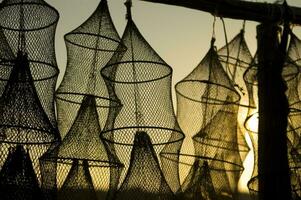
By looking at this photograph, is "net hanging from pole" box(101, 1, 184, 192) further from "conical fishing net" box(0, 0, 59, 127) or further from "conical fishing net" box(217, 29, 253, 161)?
"conical fishing net" box(217, 29, 253, 161)

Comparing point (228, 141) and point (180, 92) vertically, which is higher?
point (180, 92)

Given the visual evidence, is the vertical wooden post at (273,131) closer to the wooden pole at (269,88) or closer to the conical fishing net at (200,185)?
the wooden pole at (269,88)

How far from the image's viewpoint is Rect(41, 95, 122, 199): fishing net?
2893 millimetres

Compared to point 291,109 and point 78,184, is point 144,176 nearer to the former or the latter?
point 78,184

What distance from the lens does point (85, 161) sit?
2885mm

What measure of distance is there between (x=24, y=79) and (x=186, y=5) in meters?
0.93

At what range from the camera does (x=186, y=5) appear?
9.75ft

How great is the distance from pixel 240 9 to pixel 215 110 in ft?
2.31

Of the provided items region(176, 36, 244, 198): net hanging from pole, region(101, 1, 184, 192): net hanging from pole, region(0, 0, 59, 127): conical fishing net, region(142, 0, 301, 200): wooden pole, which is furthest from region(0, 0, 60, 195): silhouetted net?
region(176, 36, 244, 198): net hanging from pole

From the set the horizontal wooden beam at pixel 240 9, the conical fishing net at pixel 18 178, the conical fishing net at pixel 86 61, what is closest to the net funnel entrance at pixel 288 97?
the horizontal wooden beam at pixel 240 9

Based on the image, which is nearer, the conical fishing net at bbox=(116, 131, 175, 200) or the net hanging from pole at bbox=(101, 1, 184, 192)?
the conical fishing net at bbox=(116, 131, 175, 200)

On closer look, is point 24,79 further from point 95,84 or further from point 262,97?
point 262,97

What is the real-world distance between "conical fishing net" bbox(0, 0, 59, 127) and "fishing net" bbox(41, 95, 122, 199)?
211 mm

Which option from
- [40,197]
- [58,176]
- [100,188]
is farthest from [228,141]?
[40,197]
